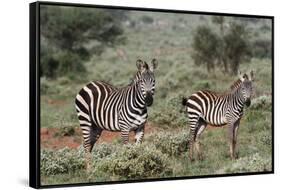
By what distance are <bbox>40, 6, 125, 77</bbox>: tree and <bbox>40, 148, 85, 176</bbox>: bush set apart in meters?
1.00

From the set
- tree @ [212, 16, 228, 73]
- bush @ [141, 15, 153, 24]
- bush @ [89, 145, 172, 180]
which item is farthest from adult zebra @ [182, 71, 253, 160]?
bush @ [141, 15, 153, 24]

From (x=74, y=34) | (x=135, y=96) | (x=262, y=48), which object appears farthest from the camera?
(x=262, y=48)

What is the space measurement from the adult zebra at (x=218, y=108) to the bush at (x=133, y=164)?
55cm

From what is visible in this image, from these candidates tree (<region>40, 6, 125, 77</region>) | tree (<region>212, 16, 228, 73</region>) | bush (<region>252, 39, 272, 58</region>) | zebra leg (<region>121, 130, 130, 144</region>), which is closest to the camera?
tree (<region>40, 6, 125, 77</region>)

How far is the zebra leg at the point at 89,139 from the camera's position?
9.34 m

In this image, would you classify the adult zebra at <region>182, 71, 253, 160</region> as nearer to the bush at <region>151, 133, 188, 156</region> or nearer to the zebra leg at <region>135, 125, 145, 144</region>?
the bush at <region>151, 133, 188, 156</region>

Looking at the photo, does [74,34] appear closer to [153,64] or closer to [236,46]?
[153,64]

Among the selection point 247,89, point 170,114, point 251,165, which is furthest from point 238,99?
point 170,114

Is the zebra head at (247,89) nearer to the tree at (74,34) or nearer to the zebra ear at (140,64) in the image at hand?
the zebra ear at (140,64)

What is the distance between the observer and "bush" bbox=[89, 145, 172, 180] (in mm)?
9414

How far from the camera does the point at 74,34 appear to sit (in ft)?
30.5

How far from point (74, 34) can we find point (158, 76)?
133cm

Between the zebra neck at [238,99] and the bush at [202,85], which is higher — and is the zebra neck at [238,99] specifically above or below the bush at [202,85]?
below

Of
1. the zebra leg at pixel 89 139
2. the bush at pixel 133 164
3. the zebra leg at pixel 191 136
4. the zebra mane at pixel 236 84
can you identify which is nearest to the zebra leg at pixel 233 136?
the zebra mane at pixel 236 84
